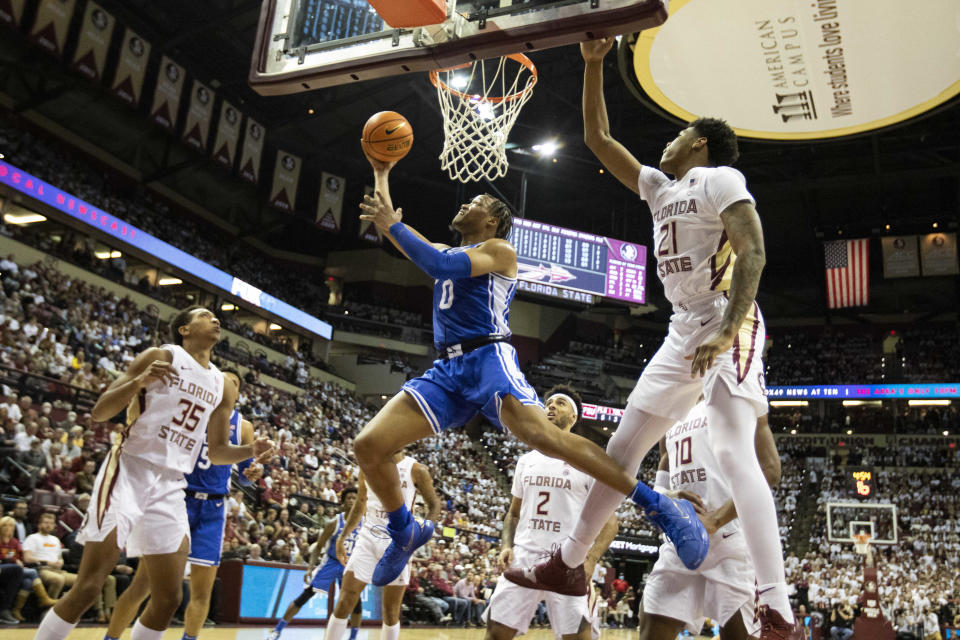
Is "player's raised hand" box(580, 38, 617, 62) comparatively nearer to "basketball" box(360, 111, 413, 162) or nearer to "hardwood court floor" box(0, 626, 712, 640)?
"basketball" box(360, 111, 413, 162)

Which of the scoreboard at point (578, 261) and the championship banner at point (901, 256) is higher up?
the championship banner at point (901, 256)

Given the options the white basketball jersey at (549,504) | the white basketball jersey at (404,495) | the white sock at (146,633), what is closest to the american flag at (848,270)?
the white basketball jersey at (404,495)

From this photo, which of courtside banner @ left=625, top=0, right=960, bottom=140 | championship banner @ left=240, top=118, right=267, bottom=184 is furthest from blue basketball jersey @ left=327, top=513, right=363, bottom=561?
championship banner @ left=240, top=118, right=267, bottom=184

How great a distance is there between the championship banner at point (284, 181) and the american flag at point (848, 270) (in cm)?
1749

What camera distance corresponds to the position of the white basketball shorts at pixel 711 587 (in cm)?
424

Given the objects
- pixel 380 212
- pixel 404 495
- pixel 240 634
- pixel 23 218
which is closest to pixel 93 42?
pixel 23 218

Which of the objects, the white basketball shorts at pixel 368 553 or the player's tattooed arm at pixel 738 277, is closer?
the player's tattooed arm at pixel 738 277

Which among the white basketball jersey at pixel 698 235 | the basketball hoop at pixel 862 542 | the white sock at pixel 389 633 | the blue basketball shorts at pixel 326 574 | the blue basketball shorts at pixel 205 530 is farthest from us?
the basketball hoop at pixel 862 542

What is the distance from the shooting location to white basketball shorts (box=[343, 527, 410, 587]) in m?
7.50

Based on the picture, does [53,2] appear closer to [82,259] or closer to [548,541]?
[82,259]

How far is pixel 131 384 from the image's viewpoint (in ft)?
14.9

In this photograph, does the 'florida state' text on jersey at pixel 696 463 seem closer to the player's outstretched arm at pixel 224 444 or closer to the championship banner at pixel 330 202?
the player's outstretched arm at pixel 224 444

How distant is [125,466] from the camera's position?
466 cm

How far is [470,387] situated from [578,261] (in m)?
18.9
